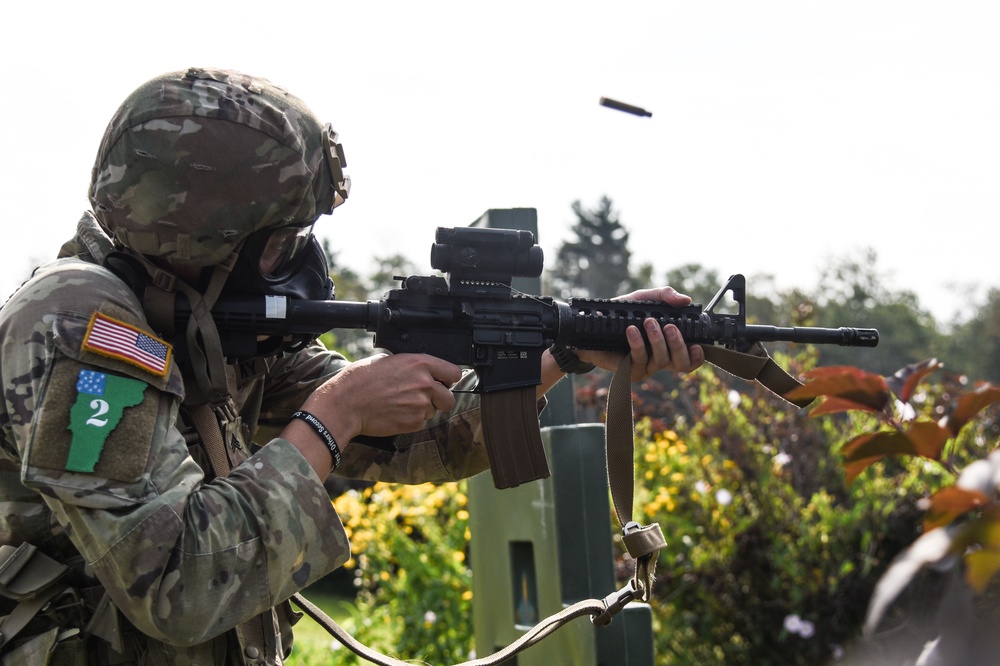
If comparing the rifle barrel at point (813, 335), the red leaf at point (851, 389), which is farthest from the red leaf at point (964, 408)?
the rifle barrel at point (813, 335)

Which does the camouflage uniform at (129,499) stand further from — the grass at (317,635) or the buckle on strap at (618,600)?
the grass at (317,635)

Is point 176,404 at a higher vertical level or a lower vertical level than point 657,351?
lower

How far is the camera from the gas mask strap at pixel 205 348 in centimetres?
226

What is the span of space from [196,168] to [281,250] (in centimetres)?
36

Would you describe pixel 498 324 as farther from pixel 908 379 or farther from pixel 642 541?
pixel 908 379

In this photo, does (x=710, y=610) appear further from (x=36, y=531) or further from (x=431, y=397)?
(x=36, y=531)

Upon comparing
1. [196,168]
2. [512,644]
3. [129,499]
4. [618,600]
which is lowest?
[512,644]

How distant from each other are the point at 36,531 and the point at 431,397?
1.01 meters

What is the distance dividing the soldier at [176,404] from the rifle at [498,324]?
117mm

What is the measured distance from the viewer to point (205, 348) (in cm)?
→ 227

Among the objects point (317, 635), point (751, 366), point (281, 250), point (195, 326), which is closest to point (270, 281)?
point (281, 250)

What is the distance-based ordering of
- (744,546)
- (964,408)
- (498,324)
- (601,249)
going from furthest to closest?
1. (601,249)
2. (744,546)
3. (498,324)
4. (964,408)

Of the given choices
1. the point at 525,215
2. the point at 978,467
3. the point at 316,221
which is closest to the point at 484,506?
the point at 525,215

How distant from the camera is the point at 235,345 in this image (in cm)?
238
